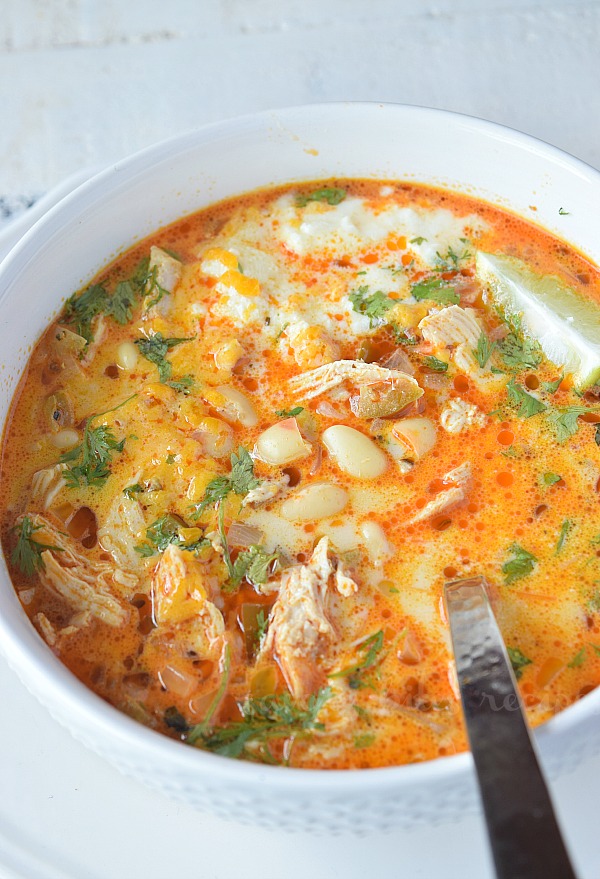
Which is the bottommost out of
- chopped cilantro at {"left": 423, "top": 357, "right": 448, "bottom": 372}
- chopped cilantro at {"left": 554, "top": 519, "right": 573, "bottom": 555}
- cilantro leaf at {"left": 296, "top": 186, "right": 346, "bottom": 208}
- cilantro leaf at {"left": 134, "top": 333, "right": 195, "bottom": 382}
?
chopped cilantro at {"left": 554, "top": 519, "right": 573, "bottom": 555}

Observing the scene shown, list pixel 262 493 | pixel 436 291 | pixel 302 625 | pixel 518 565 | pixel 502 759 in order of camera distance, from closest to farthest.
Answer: pixel 502 759 → pixel 302 625 → pixel 518 565 → pixel 262 493 → pixel 436 291

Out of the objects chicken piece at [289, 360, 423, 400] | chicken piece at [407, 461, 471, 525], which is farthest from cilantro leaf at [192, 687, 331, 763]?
chicken piece at [289, 360, 423, 400]

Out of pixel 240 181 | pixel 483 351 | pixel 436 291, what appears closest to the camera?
pixel 483 351

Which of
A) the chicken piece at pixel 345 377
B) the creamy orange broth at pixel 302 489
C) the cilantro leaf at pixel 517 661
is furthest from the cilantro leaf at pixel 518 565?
the chicken piece at pixel 345 377

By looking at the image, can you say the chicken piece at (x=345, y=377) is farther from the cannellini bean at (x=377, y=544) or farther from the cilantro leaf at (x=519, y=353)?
the cannellini bean at (x=377, y=544)

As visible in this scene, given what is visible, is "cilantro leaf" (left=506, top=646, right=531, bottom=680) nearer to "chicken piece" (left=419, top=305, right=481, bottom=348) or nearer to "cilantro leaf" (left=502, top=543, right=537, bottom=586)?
"cilantro leaf" (left=502, top=543, right=537, bottom=586)

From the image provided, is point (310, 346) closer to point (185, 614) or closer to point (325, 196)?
point (325, 196)

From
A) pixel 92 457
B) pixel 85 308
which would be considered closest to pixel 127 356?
pixel 85 308

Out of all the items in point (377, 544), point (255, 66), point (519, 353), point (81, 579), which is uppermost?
point (255, 66)

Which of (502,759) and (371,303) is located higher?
(371,303)
